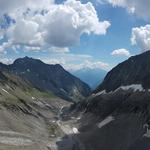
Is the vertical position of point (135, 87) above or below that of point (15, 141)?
above

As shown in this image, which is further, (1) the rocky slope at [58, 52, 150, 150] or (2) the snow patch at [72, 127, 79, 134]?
(2) the snow patch at [72, 127, 79, 134]

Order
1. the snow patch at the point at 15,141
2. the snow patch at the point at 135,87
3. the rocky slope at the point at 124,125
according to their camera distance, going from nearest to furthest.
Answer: the snow patch at the point at 15,141 < the rocky slope at the point at 124,125 < the snow patch at the point at 135,87

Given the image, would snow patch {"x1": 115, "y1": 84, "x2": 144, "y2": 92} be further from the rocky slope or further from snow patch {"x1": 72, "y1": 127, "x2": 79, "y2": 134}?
snow patch {"x1": 72, "y1": 127, "x2": 79, "y2": 134}

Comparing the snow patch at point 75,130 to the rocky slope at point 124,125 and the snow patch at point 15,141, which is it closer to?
the rocky slope at point 124,125

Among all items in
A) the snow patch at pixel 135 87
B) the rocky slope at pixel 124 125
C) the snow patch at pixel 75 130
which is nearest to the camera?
the rocky slope at pixel 124 125

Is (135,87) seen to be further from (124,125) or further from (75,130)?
(124,125)

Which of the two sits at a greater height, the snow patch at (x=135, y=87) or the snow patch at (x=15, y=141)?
the snow patch at (x=135, y=87)

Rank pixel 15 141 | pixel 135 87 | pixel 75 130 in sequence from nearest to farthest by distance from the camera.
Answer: pixel 15 141
pixel 75 130
pixel 135 87

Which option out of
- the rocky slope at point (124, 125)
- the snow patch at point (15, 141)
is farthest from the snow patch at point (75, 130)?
the snow patch at point (15, 141)

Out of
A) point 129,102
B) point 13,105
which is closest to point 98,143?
point 129,102

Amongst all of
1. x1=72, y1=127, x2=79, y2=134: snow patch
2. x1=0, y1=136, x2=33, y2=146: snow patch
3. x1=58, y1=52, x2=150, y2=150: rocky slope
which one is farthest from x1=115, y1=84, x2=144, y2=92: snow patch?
x1=0, y1=136, x2=33, y2=146: snow patch

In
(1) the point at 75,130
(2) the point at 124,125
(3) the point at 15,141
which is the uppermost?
(3) the point at 15,141

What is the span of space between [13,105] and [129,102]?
161ft

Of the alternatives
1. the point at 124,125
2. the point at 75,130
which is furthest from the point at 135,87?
the point at 124,125
